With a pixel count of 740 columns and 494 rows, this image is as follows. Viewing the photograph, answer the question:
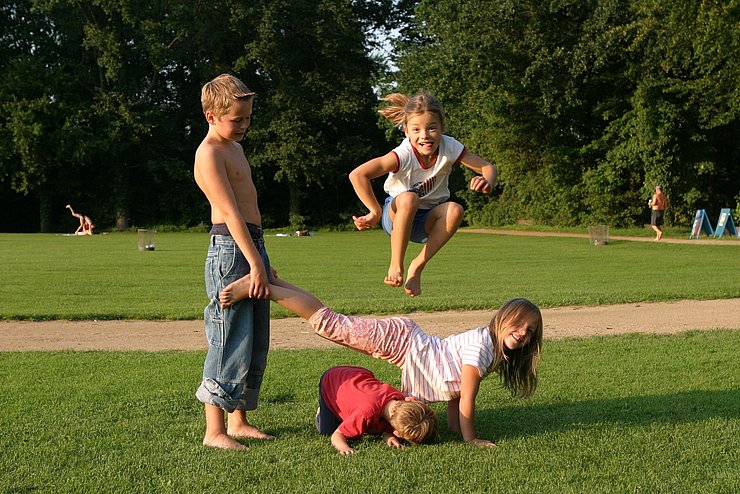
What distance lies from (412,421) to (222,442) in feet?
3.86

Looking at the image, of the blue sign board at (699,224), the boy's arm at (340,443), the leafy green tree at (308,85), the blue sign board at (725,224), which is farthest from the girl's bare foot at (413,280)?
the leafy green tree at (308,85)

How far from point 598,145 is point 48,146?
2824cm

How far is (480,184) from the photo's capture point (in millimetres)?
5250

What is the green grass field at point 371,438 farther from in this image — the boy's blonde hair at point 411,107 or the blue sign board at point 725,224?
the blue sign board at point 725,224

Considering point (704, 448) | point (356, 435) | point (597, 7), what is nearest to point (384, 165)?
point (356, 435)

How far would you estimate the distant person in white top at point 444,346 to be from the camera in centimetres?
527

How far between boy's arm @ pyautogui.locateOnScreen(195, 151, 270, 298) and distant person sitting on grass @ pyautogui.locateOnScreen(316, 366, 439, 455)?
0.82m

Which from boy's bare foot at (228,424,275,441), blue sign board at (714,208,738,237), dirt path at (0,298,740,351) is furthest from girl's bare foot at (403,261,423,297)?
blue sign board at (714,208,738,237)

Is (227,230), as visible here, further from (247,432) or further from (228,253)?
(247,432)

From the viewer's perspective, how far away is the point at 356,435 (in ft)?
17.2

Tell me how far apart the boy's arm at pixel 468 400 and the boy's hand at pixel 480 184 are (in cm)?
111

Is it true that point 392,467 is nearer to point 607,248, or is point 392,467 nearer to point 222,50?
point 607,248

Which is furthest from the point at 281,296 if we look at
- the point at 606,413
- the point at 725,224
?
the point at 725,224

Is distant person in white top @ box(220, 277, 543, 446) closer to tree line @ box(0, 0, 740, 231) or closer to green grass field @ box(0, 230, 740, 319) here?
green grass field @ box(0, 230, 740, 319)
